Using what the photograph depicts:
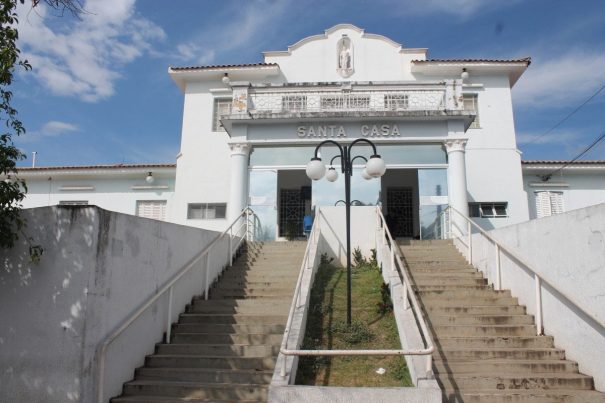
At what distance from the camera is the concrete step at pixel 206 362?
7.12 m

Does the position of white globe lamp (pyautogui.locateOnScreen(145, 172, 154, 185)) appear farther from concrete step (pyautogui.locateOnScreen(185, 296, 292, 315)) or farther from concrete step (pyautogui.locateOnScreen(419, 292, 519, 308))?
concrete step (pyautogui.locateOnScreen(419, 292, 519, 308))

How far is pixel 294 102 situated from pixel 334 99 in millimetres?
1279

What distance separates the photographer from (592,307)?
6598mm

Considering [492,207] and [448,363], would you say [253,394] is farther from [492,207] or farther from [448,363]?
[492,207]

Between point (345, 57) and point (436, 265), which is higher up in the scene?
point (345, 57)

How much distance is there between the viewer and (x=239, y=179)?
1536 cm

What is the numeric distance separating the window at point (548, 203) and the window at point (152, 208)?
14.0 meters

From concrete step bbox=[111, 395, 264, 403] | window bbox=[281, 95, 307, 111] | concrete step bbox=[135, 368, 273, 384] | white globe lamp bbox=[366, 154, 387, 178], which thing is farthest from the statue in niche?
concrete step bbox=[111, 395, 264, 403]

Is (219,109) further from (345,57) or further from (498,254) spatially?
(498,254)

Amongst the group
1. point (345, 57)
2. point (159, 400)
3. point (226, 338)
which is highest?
point (345, 57)

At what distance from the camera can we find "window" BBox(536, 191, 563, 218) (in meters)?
18.3

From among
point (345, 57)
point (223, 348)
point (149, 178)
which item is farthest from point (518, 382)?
point (149, 178)

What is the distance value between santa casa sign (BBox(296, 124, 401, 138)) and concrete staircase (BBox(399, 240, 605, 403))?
5937 mm

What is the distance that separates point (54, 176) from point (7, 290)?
14.6m
